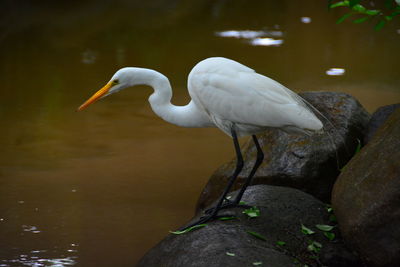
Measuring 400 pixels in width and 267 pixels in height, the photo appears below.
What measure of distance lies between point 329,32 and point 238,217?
19.9 ft

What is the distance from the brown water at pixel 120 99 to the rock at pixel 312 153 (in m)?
0.60

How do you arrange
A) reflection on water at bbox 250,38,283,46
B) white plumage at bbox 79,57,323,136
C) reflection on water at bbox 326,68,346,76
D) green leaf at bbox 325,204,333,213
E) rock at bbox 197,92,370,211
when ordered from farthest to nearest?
reflection on water at bbox 250,38,283,46 → reflection on water at bbox 326,68,346,76 → rock at bbox 197,92,370,211 → green leaf at bbox 325,204,333,213 → white plumage at bbox 79,57,323,136

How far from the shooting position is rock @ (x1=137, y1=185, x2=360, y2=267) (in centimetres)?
277

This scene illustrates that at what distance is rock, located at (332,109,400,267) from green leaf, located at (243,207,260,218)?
1.26 feet

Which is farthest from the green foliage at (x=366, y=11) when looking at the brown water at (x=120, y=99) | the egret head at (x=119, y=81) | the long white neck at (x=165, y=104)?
the brown water at (x=120, y=99)

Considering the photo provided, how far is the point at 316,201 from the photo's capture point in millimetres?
3354

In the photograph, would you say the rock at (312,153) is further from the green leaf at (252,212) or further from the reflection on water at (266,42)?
the reflection on water at (266,42)

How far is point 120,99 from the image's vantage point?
6.08 metres

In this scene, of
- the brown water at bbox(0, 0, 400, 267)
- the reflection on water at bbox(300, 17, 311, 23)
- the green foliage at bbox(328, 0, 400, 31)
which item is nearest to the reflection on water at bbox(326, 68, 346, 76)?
the brown water at bbox(0, 0, 400, 267)

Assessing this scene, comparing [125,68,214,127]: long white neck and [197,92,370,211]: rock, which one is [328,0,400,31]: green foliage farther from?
[125,68,214,127]: long white neck

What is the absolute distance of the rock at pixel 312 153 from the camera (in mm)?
3621

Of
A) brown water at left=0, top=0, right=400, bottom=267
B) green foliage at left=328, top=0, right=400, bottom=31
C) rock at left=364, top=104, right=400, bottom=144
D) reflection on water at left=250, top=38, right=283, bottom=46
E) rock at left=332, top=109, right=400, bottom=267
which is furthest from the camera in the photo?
reflection on water at left=250, top=38, right=283, bottom=46

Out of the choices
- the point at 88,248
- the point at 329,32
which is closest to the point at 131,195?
the point at 88,248

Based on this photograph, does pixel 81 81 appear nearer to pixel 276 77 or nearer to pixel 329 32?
pixel 276 77
